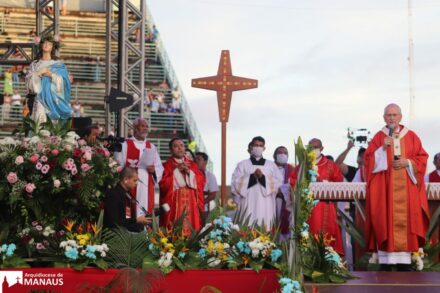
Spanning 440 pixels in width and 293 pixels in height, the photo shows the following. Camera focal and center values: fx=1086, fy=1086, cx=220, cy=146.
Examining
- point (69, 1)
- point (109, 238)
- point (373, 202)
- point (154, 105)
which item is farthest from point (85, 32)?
point (109, 238)

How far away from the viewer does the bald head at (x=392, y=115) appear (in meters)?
12.7

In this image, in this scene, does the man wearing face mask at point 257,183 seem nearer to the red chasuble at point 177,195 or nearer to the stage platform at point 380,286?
the red chasuble at point 177,195

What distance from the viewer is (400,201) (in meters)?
12.7

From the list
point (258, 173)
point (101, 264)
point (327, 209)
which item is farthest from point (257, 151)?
point (101, 264)

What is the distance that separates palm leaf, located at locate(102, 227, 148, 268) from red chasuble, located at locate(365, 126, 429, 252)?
4302 mm

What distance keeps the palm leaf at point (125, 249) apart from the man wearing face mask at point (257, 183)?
23.0ft

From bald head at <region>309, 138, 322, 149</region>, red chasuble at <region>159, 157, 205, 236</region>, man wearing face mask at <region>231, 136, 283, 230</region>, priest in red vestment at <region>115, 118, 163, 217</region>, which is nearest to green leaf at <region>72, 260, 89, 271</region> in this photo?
red chasuble at <region>159, 157, 205, 236</region>

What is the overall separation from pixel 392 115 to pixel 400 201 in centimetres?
101

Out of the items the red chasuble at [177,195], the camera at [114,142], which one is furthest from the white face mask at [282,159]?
the camera at [114,142]

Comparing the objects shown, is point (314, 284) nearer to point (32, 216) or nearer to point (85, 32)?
point (32, 216)

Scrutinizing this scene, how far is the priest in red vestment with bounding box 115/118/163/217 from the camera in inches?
587

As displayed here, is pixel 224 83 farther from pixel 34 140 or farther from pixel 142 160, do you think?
pixel 34 140

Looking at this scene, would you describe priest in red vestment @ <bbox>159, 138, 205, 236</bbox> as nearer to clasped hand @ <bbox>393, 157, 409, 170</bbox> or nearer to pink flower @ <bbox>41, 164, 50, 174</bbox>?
clasped hand @ <bbox>393, 157, 409, 170</bbox>

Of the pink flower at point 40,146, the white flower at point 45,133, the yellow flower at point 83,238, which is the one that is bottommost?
the yellow flower at point 83,238
